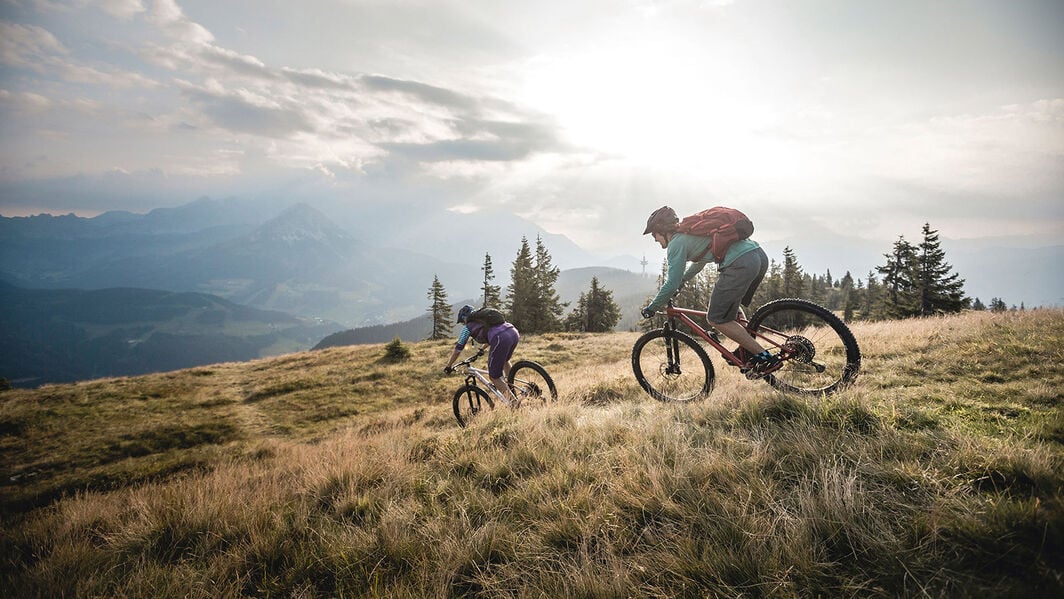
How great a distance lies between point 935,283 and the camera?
130ft

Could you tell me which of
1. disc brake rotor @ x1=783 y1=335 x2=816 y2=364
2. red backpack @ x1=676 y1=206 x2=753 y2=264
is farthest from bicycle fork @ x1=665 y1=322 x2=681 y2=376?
disc brake rotor @ x1=783 y1=335 x2=816 y2=364

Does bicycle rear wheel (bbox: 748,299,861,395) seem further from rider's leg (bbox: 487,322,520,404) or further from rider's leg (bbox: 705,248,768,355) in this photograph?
rider's leg (bbox: 487,322,520,404)

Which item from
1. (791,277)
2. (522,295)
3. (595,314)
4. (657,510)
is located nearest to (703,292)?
(595,314)

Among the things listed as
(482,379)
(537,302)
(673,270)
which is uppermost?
(537,302)

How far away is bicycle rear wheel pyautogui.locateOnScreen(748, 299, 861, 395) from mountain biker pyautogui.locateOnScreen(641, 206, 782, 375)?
292mm

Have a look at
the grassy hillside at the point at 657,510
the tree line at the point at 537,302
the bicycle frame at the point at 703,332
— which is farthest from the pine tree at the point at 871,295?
the bicycle frame at the point at 703,332

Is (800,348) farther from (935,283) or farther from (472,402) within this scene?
(935,283)

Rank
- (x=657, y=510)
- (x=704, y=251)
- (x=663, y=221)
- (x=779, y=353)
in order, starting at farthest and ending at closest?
(x=663, y=221), (x=704, y=251), (x=779, y=353), (x=657, y=510)

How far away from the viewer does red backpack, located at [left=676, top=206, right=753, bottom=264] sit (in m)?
5.32

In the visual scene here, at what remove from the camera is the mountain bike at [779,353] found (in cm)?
517

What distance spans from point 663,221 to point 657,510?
4364mm

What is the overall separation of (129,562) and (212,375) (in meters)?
24.7

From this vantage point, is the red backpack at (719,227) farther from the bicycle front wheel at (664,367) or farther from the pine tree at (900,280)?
the pine tree at (900,280)

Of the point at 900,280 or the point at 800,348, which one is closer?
the point at 800,348
